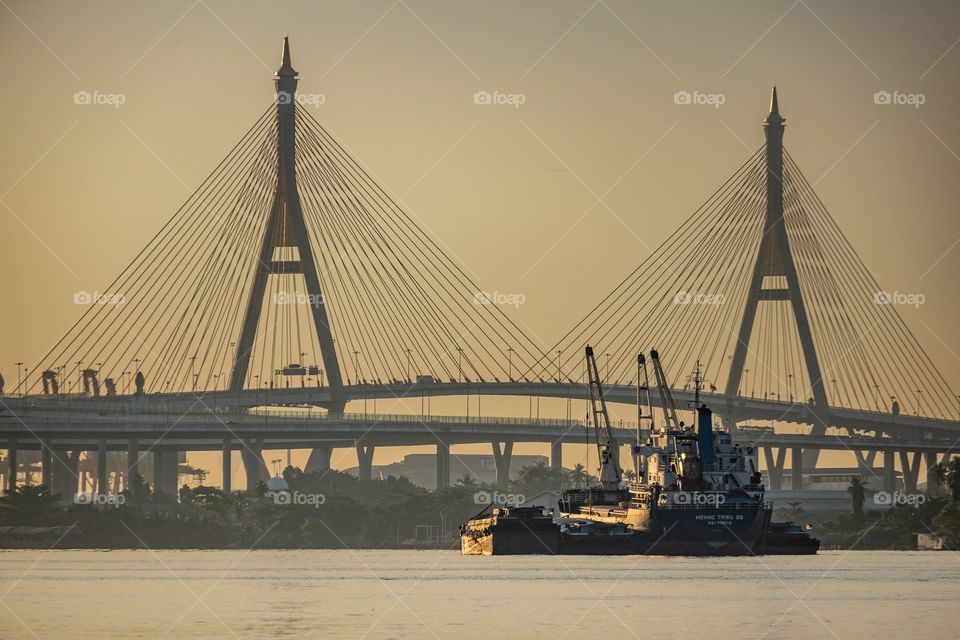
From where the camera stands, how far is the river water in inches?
3903

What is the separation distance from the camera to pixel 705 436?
191250 millimetres

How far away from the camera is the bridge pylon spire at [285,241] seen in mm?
187375

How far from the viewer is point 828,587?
130 meters

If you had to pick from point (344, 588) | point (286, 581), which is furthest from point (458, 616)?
point (286, 581)

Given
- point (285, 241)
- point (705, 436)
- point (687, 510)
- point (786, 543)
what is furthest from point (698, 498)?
point (285, 241)

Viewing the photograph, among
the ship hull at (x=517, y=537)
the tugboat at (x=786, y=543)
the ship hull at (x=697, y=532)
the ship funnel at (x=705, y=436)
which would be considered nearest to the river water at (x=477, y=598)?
the ship hull at (x=697, y=532)

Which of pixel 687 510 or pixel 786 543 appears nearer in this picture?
pixel 687 510

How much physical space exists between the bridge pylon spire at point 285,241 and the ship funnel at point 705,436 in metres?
33.0

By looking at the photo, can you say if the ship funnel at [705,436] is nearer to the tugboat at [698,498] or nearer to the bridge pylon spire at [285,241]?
the tugboat at [698,498]

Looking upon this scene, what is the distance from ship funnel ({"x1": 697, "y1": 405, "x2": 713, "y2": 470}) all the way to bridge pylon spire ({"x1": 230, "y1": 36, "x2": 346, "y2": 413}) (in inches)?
1300

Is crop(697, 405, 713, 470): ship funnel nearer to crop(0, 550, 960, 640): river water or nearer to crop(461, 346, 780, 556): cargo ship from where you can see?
crop(461, 346, 780, 556): cargo ship

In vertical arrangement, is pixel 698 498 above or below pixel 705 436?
below

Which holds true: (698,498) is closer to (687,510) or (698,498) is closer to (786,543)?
(687,510)

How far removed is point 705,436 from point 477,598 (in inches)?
2948
